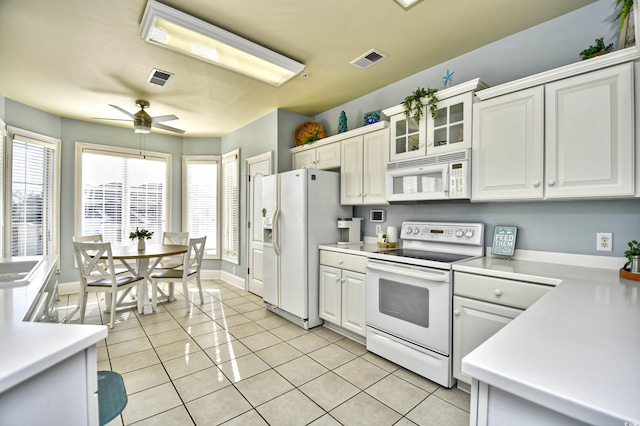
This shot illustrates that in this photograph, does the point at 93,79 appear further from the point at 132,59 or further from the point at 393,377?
the point at 393,377

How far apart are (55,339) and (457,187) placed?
2442mm

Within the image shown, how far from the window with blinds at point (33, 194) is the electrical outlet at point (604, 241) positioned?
19.7 ft

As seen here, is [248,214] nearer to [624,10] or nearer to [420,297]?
[420,297]

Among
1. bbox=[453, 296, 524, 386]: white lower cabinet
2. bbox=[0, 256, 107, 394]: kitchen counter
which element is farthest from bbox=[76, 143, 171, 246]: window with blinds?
bbox=[453, 296, 524, 386]: white lower cabinet

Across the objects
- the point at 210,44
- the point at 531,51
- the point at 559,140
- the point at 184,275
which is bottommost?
the point at 184,275

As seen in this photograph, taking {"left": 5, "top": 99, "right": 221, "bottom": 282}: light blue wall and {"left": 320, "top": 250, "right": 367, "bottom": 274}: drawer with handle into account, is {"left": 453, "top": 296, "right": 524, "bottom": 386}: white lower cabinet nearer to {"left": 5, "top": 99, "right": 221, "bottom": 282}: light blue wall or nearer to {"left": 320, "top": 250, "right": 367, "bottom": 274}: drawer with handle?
{"left": 320, "top": 250, "right": 367, "bottom": 274}: drawer with handle

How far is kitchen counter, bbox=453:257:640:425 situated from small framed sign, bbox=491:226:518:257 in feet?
3.46

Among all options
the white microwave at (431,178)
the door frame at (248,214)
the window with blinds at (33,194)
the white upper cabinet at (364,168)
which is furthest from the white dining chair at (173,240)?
the white microwave at (431,178)

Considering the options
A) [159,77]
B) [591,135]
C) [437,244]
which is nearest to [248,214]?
[159,77]

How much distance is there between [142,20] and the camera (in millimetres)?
2191

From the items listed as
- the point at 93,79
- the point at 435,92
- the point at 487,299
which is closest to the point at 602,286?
the point at 487,299

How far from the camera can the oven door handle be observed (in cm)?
211

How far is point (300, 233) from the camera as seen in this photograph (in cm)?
325

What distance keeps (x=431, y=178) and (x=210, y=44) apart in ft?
7.17
